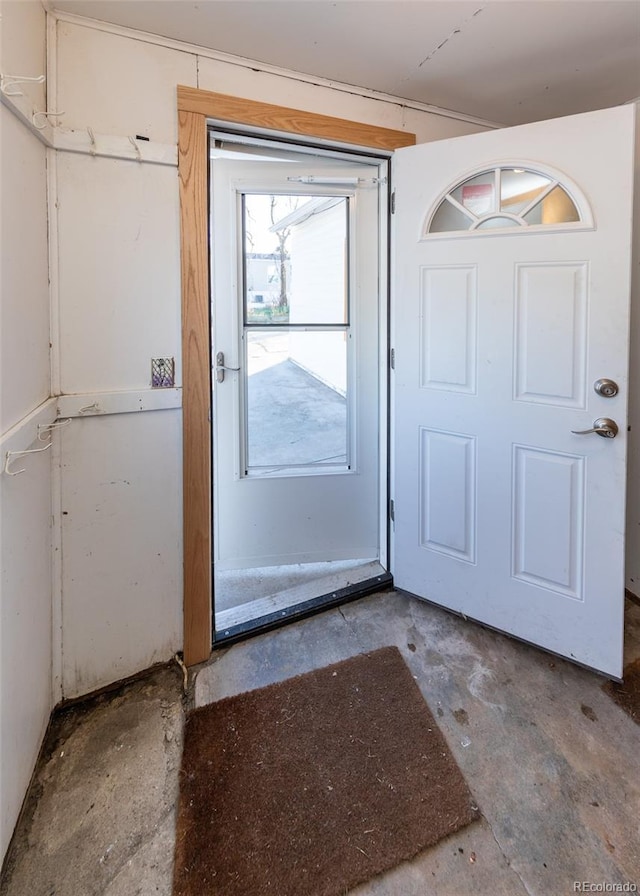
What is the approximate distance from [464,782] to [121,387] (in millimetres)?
1625

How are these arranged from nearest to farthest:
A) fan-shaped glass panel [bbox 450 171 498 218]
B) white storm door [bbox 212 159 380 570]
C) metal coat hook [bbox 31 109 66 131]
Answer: metal coat hook [bbox 31 109 66 131] < fan-shaped glass panel [bbox 450 171 498 218] < white storm door [bbox 212 159 380 570]

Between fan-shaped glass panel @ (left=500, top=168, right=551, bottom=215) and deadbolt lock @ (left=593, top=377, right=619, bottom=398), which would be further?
fan-shaped glass panel @ (left=500, top=168, right=551, bottom=215)

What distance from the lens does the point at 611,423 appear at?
1570 mm

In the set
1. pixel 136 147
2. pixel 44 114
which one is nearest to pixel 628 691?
pixel 136 147

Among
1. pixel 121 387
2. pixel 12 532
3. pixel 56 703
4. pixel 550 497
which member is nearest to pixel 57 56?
pixel 121 387

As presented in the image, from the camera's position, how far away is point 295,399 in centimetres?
237

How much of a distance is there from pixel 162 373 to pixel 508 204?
4.80ft

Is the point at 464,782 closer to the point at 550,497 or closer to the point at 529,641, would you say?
the point at 529,641

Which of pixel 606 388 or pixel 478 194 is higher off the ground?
pixel 478 194

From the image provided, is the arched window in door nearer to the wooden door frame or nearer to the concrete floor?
the wooden door frame

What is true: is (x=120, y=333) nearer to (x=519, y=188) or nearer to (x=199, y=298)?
(x=199, y=298)

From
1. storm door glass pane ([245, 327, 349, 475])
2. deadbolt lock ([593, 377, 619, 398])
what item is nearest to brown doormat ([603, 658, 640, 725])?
deadbolt lock ([593, 377, 619, 398])

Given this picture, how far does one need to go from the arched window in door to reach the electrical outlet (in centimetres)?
Result: 120

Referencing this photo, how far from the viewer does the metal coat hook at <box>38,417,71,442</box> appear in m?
1.32
